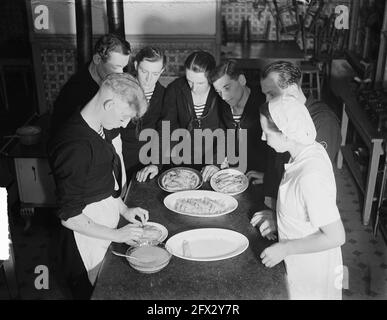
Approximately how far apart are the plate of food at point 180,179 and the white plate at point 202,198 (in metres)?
0.07

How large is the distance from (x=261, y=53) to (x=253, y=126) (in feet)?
12.1

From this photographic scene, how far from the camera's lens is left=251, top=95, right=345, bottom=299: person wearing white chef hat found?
185 cm

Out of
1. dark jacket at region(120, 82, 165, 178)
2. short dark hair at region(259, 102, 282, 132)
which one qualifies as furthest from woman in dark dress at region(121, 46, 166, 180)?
short dark hair at region(259, 102, 282, 132)

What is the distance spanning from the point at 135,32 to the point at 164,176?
2706 millimetres

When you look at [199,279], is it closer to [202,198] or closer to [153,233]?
[153,233]

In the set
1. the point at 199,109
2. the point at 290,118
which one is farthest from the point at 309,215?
the point at 199,109

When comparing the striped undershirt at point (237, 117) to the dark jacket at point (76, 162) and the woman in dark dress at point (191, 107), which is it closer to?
the woman in dark dress at point (191, 107)

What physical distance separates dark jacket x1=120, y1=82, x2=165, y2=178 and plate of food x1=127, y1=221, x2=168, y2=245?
0.93 m

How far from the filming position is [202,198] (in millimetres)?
2477

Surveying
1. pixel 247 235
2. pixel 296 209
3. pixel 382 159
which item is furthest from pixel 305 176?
pixel 382 159

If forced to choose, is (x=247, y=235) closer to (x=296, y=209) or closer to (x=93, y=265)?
(x=296, y=209)

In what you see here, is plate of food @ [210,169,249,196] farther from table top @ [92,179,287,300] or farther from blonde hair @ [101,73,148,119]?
blonde hair @ [101,73,148,119]

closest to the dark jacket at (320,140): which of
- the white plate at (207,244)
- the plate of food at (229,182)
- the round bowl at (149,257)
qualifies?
the plate of food at (229,182)
